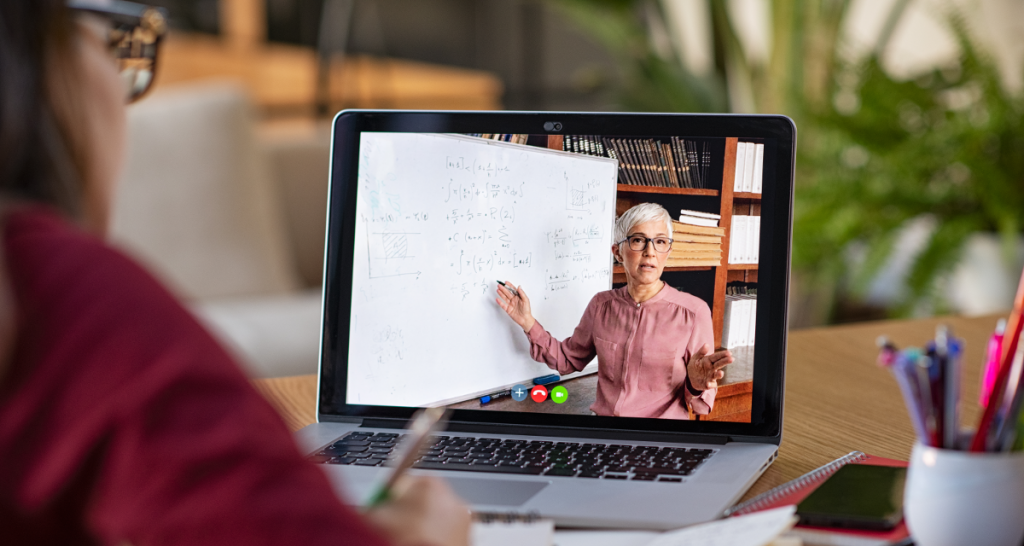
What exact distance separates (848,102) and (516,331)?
1.45 metres

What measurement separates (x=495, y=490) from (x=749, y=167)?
317mm

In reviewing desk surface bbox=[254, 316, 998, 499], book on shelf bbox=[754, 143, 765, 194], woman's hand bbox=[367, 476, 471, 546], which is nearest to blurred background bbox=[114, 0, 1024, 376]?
desk surface bbox=[254, 316, 998, 499]

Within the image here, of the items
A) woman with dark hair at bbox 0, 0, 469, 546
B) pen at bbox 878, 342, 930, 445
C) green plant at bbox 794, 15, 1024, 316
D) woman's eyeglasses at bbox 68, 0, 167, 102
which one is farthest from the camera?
green plant at bbox 794, 15, 1024, 316

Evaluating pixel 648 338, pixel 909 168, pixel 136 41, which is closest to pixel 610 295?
pixel 648 338

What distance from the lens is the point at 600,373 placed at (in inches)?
27.1

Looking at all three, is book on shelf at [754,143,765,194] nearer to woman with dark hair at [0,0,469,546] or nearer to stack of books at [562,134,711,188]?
stack of books at [562,134,711,188]

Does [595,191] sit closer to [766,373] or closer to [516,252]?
[516,252]

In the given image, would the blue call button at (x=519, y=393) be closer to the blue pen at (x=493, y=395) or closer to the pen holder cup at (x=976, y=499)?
the blue pen at (x=493, y=395)

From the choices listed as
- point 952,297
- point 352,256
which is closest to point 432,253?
point 352,256

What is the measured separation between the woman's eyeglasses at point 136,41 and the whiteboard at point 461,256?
179 millimetres

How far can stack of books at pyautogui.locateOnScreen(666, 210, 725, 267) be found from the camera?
0.67m

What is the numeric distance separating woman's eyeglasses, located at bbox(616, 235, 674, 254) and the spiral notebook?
0.64ft

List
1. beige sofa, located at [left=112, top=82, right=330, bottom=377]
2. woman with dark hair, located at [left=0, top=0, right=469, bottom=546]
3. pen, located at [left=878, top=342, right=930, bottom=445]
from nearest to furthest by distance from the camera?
woman with dark hair, located at [left=0, top=0, right=469, bottom=546], pen, located at [left=878, top=342, right=930, bottom=445], beige sofa, located at [left=112, top=82, right=330, bottom=377]

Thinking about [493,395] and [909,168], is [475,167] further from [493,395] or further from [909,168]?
[909,168]
